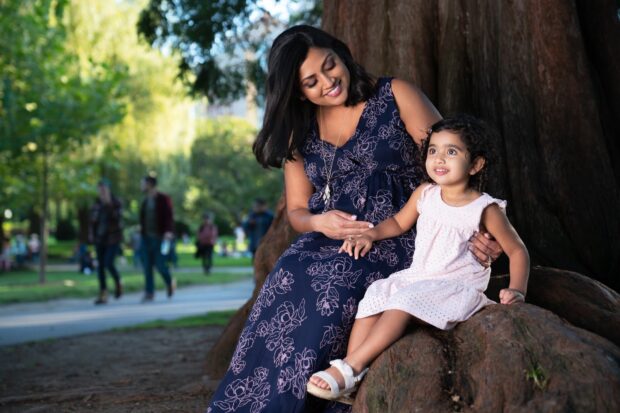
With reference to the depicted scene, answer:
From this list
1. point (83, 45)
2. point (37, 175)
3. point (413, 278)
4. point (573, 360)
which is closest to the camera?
point (573, 360)

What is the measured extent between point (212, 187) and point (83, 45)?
2395 centimetres

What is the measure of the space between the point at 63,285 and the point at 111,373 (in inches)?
564

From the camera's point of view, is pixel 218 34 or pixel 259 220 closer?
pixel 218 34

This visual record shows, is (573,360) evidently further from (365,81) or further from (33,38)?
(33,38)

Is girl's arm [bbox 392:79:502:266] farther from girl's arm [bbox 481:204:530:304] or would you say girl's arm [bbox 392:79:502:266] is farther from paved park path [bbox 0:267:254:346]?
paved park path [bbox 0:267:254:346]

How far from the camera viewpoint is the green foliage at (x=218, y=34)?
37.6 feet

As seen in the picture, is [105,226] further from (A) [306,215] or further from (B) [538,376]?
(B) [538,376]

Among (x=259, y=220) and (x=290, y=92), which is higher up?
(x=290, y=92)

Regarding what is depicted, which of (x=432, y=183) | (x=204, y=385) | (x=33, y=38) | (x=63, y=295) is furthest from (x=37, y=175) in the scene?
(x=432, y=183)

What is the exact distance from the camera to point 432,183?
445 cm

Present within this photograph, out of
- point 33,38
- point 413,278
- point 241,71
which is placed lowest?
point 413,278

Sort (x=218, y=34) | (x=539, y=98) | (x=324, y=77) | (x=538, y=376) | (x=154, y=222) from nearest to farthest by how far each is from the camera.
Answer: (x=538, y=376), (x=324, y=77), (x=539, y=98), (x=218, y=34), (x=154, y=222)

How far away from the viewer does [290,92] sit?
4.98m

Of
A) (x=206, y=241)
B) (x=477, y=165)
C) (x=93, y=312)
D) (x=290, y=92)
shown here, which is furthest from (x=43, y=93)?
(x=477, y=165)
